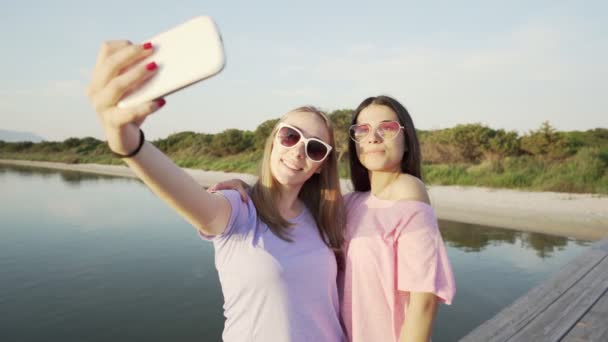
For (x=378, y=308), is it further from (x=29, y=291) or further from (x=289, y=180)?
(x=29, y=291)

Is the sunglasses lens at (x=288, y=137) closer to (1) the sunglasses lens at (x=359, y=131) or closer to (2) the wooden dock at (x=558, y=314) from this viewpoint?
(1) the sunglasses lens at (x=359, y=131)

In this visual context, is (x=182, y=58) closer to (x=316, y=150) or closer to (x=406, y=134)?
(x=316, y=150)

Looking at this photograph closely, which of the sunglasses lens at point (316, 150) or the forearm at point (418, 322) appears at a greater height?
the sunglasses lens at point (316, 150)

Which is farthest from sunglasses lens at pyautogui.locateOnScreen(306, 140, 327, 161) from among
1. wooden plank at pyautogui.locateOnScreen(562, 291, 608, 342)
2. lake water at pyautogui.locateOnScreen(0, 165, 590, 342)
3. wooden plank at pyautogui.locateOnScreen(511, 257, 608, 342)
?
lake water at pyautogui.locateOnScreen(0, 165, 590, 342)

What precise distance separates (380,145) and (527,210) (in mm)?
11175

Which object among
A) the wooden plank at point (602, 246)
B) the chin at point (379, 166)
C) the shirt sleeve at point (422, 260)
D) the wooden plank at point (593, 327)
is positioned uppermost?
the chin at point (379, 166)

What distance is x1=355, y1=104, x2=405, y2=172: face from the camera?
1.85m

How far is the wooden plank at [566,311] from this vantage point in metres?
3.38

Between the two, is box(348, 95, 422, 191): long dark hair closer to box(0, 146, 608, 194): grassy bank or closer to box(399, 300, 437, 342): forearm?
box(399, 300, 437, 342): forearm

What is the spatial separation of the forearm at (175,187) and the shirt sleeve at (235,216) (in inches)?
3.1

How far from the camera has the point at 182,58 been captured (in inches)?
33.3

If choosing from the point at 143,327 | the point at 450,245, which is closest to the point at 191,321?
the point at 143,327

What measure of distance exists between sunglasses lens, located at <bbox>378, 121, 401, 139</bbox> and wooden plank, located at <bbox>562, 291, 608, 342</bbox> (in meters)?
2.68

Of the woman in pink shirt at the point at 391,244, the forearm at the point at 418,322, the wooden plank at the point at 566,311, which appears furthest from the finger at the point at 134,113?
the wooden plank at the point at 566,311
